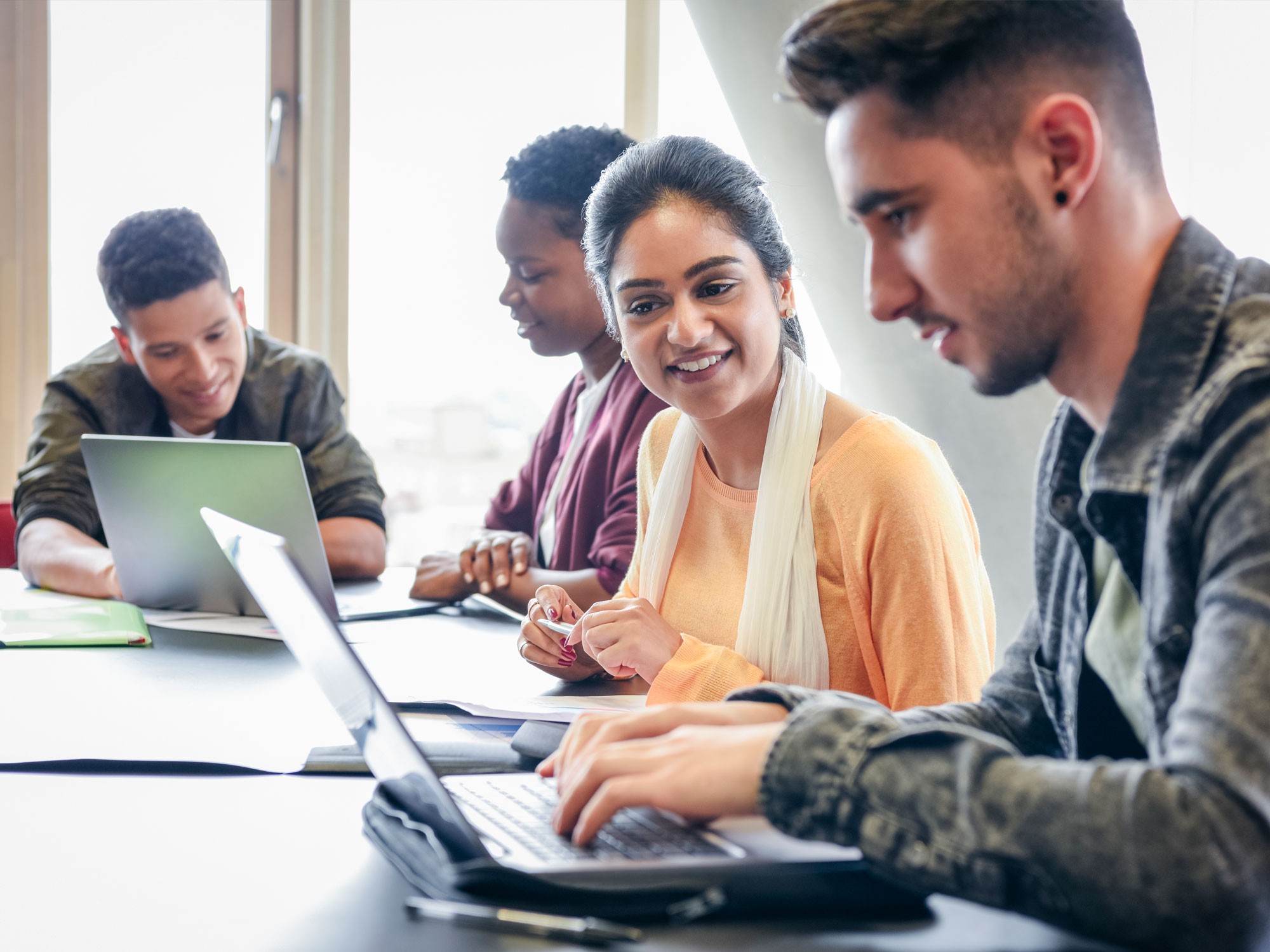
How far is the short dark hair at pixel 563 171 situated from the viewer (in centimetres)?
205

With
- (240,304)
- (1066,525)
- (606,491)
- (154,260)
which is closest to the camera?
(1066,525)

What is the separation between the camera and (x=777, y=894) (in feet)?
1.93

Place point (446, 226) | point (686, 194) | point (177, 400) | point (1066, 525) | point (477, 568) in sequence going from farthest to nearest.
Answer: point (446, 226) → point (177, 400) → point (477, 568) → point (686, 194) → point (1066, 525)

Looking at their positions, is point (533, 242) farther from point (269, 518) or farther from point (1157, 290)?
point (1157, 290)

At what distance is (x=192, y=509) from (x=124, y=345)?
2.50 feet

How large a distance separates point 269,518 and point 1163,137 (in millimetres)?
1856

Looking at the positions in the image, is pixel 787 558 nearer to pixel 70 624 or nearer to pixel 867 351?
pixel 70 624

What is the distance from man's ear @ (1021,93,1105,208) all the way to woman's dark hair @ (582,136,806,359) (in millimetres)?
748

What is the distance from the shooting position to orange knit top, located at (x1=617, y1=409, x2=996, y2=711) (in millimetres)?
1196

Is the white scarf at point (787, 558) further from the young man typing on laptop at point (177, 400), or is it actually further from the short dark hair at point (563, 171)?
the young man typing on laptop at point (177, 400)

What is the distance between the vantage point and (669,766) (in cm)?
63

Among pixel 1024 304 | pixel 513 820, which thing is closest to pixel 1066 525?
pixel 1024 304

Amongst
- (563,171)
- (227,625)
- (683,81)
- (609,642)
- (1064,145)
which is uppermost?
(683,81)

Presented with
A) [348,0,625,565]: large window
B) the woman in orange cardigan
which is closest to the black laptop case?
the woman in orange cardigan
